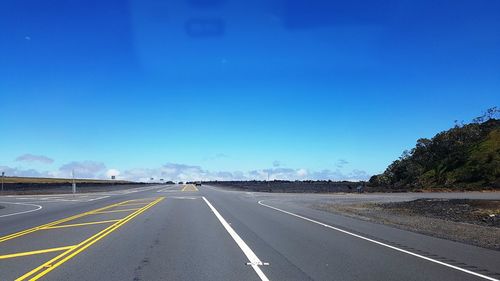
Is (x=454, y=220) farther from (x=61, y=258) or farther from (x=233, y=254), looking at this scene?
(x=61, y=258)

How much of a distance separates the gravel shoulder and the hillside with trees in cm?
2941

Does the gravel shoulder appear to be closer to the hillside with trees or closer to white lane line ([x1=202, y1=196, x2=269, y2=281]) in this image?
white lane line ([x1=202, y1=196, x2=269, y2=281])

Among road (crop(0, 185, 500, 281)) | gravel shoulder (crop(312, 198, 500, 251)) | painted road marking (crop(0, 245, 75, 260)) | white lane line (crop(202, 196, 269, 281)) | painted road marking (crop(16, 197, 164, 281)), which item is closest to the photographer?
painted road marking (crop(16, 197, 164, 281))

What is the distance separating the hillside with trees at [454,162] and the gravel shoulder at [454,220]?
96.5ft

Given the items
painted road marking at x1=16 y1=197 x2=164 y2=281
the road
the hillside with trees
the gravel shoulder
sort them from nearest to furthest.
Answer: painted road marking at x1=16 y1=197 x2=164 y2=281
the road
the gravel shoulder
the hillside with trees

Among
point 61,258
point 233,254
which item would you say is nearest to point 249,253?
point 233,254

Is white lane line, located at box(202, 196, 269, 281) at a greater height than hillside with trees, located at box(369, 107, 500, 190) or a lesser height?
lesser

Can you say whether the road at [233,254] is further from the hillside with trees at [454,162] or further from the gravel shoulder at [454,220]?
the hillside with trees at [454,162]

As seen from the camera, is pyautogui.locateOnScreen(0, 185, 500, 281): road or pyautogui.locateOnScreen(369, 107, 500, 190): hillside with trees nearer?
pyautogui.locateOnScreen(0, 185, 500, 281): road

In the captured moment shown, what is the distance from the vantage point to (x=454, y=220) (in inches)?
998

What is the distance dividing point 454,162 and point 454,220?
172 feet

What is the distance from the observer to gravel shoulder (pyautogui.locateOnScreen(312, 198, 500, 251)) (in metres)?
17.3

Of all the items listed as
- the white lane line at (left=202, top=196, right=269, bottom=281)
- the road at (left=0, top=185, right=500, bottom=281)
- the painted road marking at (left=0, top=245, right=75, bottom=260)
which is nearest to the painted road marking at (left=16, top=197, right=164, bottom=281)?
the road at (left=0, top=185, right=500, bottom=281)

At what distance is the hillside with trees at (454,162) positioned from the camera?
64.9 meters
